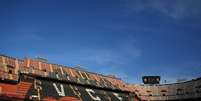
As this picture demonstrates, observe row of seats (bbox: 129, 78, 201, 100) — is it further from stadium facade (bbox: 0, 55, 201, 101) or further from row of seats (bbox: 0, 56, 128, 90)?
row of seats (bbox: 0, 56, 128, 90)

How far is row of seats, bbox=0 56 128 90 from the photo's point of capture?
5147 cm

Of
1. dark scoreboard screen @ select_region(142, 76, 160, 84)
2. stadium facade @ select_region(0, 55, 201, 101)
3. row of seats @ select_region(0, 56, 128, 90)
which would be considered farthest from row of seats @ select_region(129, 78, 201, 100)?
row of seats @ select_region(0, 56, 128, 90)

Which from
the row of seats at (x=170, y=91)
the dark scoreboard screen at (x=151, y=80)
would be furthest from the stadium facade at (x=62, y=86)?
the dark scoreboard screen at (x=151, y=80)

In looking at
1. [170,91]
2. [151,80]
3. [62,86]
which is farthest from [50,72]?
[151,80]

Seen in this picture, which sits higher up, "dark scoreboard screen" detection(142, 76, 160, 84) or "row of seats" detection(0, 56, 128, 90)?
"dark scoreboard screen" detection(142, 76, 160, 84)

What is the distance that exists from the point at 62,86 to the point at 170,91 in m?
30.6

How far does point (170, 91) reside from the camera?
240 feet

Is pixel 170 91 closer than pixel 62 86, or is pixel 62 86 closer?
pixel 62 86

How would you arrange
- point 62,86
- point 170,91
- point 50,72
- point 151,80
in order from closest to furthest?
point 62,86 < point 50,72 < point 170,91 < point 151,80

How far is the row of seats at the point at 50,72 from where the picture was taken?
51.5m

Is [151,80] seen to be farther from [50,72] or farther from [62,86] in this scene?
[62,86]

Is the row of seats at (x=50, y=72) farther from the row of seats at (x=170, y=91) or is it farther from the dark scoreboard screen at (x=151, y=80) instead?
the dark scoreboard screen at (x=151, y=80)

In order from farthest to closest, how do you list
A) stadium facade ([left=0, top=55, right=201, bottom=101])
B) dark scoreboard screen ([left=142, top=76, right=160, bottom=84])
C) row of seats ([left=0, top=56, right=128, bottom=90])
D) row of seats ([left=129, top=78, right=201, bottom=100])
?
dark scoreboard screen ([left=142, top=76, right=160, bottom=84]), row of seats ([left=129, top=78, right=201, bottom=100]), row of seats ([left=0, top=56, right=128, bottom=90]), stadium facade ([left=0, top=55, right=201, bottom=101])

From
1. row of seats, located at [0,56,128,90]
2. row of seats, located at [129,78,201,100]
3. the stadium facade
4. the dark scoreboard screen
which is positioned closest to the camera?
the stadium facade
